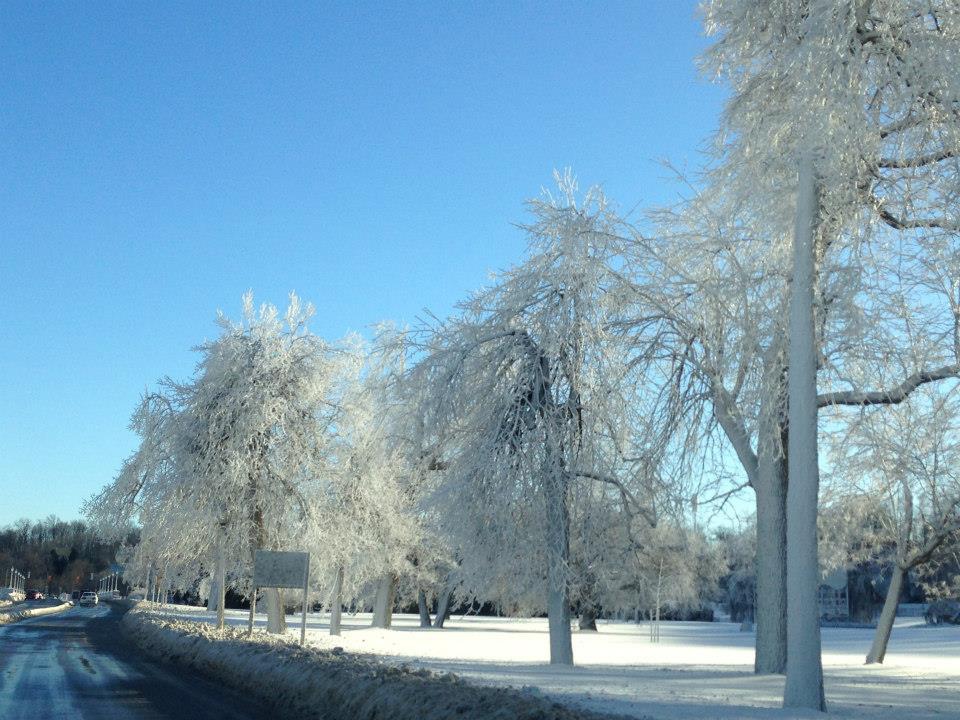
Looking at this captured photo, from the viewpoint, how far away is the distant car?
62125 millimetres

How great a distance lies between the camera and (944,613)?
212ft

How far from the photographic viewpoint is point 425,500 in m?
18.3

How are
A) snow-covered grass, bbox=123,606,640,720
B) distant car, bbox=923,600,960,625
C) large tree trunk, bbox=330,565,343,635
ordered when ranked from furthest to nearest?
distant car, bbox=923,600,960,625
large tree trunk, bbox=330,565,343,635
snow-covered grass, bbox=123,606,640,720

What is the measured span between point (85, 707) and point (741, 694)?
28.8 ft

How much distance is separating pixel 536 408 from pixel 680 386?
111 inches

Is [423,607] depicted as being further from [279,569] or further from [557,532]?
[557,532]

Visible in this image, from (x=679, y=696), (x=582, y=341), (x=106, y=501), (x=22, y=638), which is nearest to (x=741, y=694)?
(x=679, y=696)

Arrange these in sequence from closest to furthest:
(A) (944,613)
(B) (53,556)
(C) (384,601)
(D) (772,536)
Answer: (D) (772,536) < (C) (384,601) < (A) (944,613) < (B) (53,556)

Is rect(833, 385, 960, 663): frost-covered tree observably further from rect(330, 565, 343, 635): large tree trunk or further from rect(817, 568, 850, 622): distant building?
rect(817, 568, 850, 622): distant building

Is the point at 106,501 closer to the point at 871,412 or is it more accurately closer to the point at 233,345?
the point at 233,345

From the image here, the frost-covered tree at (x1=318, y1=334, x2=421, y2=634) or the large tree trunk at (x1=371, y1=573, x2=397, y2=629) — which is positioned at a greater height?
the frost-covered tree at (x1=318, y1=334, x2=421, y2=634)

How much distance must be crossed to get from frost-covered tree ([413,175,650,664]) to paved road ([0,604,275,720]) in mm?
5635

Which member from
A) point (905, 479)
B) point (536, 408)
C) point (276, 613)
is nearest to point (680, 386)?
point (536, 408)

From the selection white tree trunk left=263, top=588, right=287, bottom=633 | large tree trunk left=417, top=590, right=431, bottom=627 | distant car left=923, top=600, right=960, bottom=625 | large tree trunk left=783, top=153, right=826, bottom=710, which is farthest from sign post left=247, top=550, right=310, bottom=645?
distant car left=923, top=600, right=960, bottom=625
